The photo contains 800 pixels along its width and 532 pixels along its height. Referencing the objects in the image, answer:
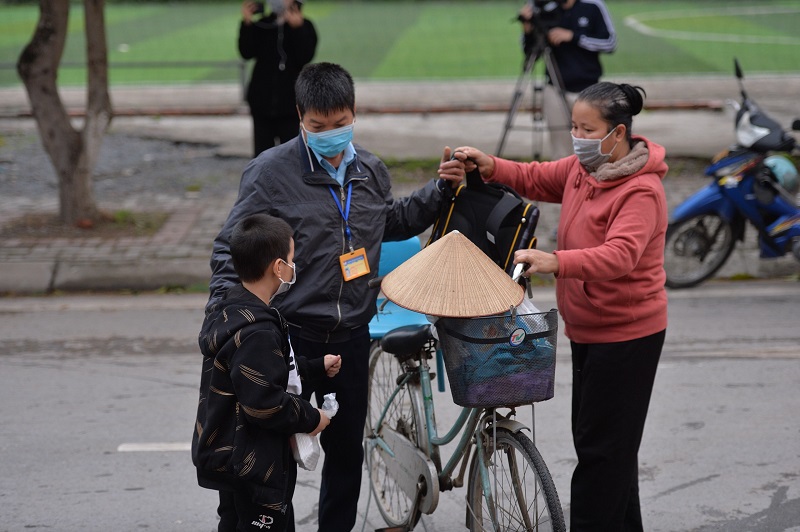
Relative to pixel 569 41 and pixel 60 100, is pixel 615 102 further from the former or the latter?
pixel 60 100

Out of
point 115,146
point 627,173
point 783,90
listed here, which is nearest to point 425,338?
point 627,173

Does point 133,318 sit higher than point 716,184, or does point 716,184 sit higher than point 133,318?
point 716,184

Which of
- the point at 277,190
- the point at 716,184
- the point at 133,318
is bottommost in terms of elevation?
the point at 133,318

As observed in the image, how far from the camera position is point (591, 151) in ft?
11.4

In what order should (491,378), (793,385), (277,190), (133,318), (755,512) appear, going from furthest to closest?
(133,318) < (793,385) < (755,512) < (277,190) < (491,378)

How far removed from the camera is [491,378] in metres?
3.22

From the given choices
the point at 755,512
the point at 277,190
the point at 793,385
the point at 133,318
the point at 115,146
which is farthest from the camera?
the point at 115,146

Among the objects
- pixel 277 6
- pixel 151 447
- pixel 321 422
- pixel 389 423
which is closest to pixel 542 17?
pixel 277 6

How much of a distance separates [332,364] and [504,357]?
1.97 feet

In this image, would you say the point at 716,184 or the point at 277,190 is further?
the point at 716,184

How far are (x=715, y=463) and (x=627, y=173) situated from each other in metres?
2.13

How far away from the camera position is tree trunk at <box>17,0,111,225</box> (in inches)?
344

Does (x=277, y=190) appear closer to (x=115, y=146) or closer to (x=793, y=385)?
(x=793, y=385)

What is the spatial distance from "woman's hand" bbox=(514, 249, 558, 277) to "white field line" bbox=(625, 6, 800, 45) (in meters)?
23.0
